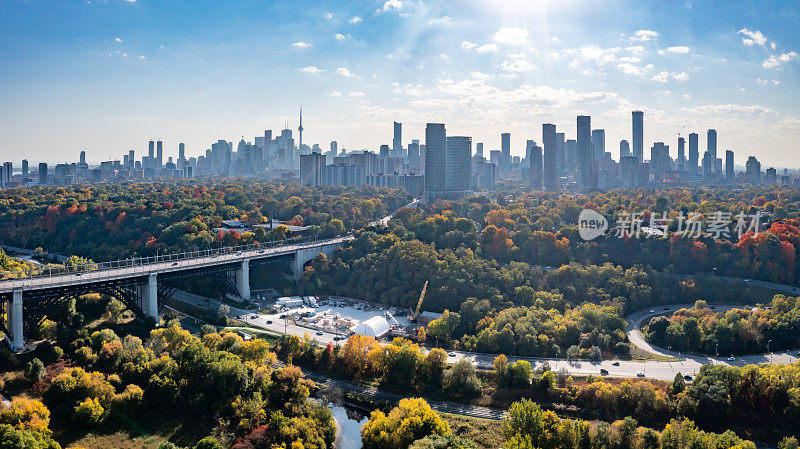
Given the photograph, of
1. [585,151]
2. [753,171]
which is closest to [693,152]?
[753,171]

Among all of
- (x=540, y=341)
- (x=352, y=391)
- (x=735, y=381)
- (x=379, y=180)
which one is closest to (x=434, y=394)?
(x=352, y=391)

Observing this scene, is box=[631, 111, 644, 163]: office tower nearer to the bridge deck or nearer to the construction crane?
the bridge deck

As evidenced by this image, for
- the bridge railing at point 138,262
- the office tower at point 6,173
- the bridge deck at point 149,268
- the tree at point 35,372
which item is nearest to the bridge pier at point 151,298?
the bridge deck at point 149,268

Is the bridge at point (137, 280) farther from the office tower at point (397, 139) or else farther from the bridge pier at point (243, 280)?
the office tower at point (397, 139)

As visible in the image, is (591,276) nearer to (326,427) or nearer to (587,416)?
(587,416)

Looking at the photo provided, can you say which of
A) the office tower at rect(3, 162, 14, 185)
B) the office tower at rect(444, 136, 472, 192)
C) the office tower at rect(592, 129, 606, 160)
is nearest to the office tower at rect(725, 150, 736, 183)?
the office tower at rect(592, 129, 606, 160)
